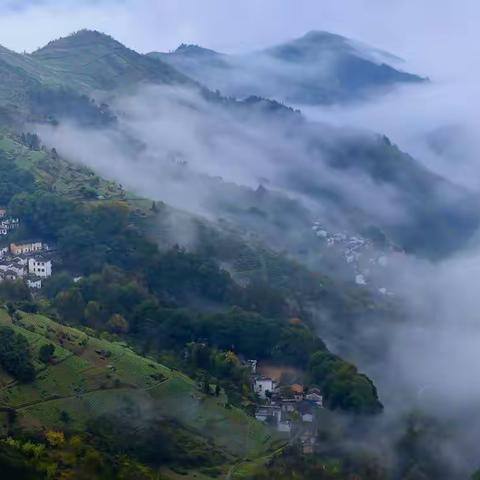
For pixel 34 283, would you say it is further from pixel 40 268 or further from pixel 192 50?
pixel 192 50

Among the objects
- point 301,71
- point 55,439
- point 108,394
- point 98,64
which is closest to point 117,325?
point 108,394

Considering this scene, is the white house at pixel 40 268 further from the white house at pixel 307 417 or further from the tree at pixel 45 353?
the white house at pixel 307 417

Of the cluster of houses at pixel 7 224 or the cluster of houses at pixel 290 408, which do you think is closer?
the cluster of houses at pixel 290 408

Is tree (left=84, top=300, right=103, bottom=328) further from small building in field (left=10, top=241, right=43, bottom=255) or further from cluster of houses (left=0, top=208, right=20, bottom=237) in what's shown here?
cluster of houses (left=0, top=208, right=20, bottom=237)

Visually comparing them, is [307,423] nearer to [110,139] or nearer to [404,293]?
[404,293]

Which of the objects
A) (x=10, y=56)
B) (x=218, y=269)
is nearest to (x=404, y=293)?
(x=218, y=269)

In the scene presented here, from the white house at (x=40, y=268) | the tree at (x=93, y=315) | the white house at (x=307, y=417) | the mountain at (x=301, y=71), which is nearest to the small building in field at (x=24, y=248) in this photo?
the white house at (x=40, y=268)

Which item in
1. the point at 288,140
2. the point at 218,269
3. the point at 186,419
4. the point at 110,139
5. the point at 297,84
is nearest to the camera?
the point at 186,419
